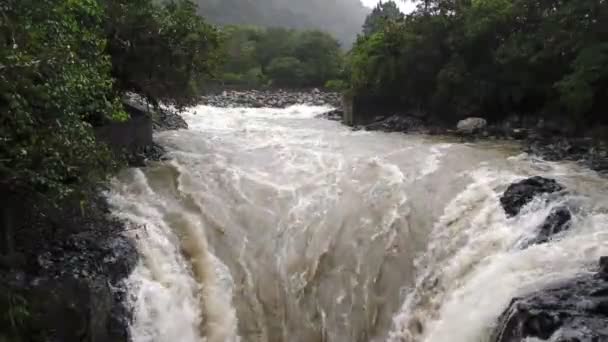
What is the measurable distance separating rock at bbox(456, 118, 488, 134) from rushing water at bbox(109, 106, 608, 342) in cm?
413

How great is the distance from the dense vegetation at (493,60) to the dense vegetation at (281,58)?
19833 mm

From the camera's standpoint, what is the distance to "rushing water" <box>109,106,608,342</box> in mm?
7152

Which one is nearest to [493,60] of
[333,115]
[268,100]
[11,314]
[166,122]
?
[333,115]

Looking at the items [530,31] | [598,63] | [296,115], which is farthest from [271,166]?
[296,115]

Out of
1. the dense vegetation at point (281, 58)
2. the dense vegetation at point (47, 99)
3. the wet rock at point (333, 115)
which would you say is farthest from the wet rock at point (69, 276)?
the dense vegetation at point (281, 58)

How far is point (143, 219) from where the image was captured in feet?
28.6

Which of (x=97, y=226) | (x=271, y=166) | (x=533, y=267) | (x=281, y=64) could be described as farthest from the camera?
(x=281, y=64)

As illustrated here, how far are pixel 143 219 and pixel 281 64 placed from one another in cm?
3594

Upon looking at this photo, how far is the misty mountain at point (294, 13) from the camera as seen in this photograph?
92500 mm

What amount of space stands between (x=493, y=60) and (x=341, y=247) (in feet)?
35.9

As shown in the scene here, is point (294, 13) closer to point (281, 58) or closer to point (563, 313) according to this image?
point (281, 58)

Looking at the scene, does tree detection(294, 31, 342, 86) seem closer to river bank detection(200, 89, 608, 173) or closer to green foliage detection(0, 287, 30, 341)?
river bank detection(200, 89, 608, 173)

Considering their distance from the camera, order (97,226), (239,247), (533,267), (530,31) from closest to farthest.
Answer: (533,267)
(97,226)
(239,247)
(530,31)

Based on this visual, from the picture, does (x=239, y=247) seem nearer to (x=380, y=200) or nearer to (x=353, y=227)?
(x=353, y=227)
